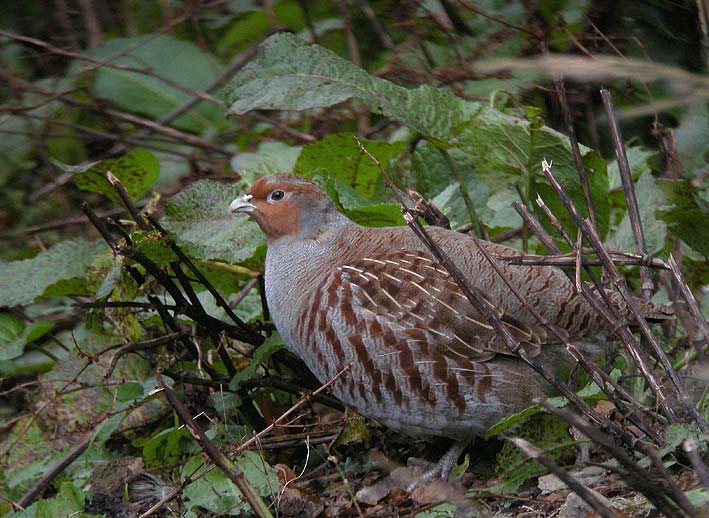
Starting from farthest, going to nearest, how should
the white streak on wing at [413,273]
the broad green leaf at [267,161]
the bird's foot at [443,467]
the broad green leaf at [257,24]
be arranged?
the broad green leaf at [257,24] < the broad green leaf at [267,161] < the bird's foot at [443,467] < the white streak on wing at [413,273]

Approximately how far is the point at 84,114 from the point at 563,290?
16.5 ft

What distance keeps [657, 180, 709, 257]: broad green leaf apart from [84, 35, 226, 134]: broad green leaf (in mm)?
4007

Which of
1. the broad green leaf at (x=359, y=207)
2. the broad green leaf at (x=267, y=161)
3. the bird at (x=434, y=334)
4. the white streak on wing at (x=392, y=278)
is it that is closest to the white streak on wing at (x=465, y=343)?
the bird at (x=434, y=334)

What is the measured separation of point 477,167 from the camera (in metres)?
4.32

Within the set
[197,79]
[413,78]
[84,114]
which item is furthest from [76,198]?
[413,78]

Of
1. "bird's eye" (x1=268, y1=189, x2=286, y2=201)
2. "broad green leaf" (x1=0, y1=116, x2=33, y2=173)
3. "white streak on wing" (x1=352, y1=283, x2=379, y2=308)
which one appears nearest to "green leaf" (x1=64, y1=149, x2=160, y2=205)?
"bird's eye" (x1=268, y1=189, x2=286, y2=201)

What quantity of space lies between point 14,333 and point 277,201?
4.30 ft

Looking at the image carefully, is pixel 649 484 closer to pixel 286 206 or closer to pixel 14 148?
pixel 286 206

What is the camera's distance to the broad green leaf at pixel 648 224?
12.0 feet

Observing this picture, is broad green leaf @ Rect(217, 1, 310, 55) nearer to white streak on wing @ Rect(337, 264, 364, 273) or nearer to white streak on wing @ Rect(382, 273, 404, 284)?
white streak on wing @ Rect(337, 264, 364, 273)

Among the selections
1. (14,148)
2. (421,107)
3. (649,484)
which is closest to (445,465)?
(421,107)

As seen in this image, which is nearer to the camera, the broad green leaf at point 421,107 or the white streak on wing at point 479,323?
the white streak on wing at point 479,323

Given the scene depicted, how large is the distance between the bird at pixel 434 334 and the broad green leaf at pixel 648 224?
468mm

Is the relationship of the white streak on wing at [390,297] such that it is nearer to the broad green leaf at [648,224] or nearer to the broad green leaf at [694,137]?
the broad green leaf at [648,224]
